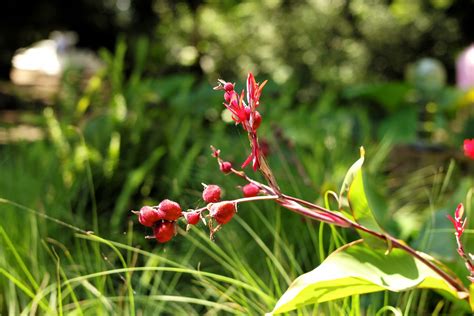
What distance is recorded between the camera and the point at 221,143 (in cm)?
180

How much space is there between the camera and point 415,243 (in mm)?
1091

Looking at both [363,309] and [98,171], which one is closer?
[363,309]

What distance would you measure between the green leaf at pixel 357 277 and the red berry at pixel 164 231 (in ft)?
0.41

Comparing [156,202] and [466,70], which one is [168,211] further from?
[466,70]

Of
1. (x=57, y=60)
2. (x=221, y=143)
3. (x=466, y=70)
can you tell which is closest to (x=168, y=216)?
(x=221, y=143)

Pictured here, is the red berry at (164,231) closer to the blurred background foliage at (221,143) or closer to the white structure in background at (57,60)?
the blurred background foliage at (221,143)

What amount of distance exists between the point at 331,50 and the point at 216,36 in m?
0.92

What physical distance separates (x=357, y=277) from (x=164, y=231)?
0.18 meters

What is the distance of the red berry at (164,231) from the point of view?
0.53 meters

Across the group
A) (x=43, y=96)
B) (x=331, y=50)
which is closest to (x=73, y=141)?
(x=331, y=50)

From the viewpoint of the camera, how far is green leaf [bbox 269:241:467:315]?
0.60 meters

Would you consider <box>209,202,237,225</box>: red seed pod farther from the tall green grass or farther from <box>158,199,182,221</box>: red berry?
the tall green grass

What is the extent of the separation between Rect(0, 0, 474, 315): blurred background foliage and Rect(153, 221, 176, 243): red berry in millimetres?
161

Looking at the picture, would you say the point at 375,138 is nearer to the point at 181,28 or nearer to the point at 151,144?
the point at 151,144
